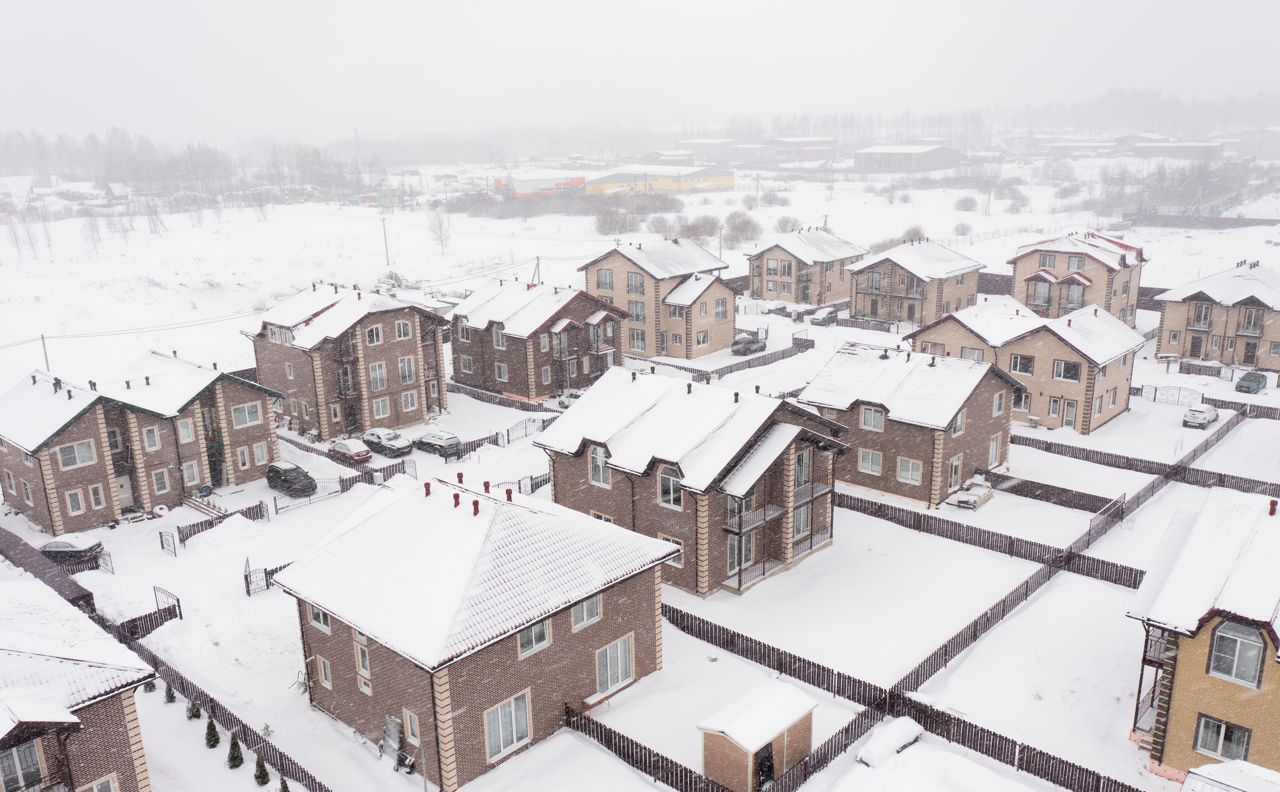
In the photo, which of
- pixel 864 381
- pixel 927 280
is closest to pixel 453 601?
pixel 864 381

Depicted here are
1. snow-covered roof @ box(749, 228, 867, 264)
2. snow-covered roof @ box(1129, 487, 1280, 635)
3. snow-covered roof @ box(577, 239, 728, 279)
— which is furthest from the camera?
snow-covered roof @ box(749, 228, 867, 264)

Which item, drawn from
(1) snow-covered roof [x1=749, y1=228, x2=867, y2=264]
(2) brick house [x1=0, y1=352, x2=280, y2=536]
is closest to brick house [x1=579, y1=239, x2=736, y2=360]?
(1) snow-covered roof [x1=749, y1=228, x2=867, y2=264]

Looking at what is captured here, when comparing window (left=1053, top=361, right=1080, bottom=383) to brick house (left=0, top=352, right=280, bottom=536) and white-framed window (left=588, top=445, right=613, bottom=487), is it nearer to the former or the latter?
white-framed window (left=588, top=445, right=613, bottom=487)

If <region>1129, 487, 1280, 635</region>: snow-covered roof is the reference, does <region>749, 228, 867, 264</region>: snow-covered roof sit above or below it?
above

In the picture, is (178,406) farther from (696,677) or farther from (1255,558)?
(1255,558)

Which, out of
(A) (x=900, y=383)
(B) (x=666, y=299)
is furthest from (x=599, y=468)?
(B) (x=666, y=299)

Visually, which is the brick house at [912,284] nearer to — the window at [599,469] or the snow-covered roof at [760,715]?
the window at [599,469]

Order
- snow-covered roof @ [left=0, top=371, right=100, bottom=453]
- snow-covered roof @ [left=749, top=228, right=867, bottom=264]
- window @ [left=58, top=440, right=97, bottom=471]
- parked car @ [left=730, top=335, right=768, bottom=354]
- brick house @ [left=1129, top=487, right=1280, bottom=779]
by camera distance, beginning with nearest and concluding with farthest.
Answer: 1. brick house @ [left=1129, top=487, right=1280, bottom=779]
2. snow-covered roof @ [left=0, top=371, right=100, bottom=453]
3. window @ [left=58, top=440, right=97, bottom=471]
4. parked car @ [left=730, top=335, right=768, bottom=354]
5. snow-covered roof @ [left=749, top=228, right=867, bottom=264]
